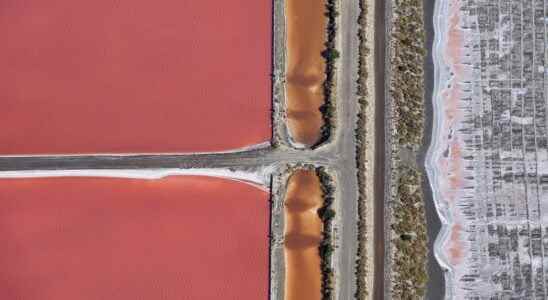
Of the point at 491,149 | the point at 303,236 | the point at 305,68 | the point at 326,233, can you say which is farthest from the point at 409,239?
the point at 305,68

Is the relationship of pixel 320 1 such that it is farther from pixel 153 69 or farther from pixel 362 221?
pixel 362 221

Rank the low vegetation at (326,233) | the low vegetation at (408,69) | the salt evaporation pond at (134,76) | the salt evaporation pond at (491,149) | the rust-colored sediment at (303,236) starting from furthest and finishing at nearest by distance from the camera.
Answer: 1. the salt evaporation pond at (134,76)
2. the low vegetation at (408,69)
3. the rust-colored sediment at (303,236)
4. the low vegetation at (326,233)
5. the salt evaporation pond at (491,149)

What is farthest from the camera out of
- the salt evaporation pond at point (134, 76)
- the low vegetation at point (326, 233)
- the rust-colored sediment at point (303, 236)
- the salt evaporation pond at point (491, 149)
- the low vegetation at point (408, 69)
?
the salt evaporation pond at point (134, 76)

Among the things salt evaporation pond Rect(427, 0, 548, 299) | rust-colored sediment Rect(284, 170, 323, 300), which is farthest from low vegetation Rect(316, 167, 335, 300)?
salt evaporation pond Rect(427, 0, 548, 299)

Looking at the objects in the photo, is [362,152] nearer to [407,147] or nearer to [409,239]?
[407,147]

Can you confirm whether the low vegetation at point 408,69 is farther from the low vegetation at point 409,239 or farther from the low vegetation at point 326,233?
the low vegetation at point 326,233

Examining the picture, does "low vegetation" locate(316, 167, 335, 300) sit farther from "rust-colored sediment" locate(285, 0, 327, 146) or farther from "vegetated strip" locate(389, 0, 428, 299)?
"vegetated strip" locate(389, 0, 428, 299)

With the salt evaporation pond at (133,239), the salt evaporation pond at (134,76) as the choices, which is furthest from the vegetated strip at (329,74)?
the salt evaporation pond at (133,239)
